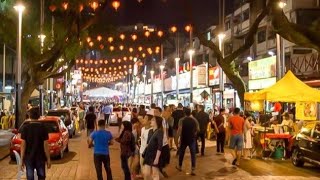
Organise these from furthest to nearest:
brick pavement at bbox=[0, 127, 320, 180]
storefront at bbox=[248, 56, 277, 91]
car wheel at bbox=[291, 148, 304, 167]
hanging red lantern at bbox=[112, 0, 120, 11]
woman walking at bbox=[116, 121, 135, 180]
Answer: storefront at bbox=[248, 56, 277, 91], hanging red lantern at bbox=[112, 0, 120, 11], car wheel at bbox=[291, 148, 304, 167], brick pavement at bbox=[0, 127, 320, 180], woman walking at bbox=[116, 121, 135, 180]

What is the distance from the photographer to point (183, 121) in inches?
615

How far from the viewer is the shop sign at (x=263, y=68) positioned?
32.1m

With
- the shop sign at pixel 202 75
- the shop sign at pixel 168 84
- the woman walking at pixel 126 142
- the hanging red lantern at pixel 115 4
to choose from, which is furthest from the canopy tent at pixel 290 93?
the shop sign at pixel 168 84

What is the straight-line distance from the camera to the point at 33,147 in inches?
404

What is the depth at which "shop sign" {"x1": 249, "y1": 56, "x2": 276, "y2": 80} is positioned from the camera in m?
32.1

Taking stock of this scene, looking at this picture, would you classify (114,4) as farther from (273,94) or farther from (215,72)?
(215,72)

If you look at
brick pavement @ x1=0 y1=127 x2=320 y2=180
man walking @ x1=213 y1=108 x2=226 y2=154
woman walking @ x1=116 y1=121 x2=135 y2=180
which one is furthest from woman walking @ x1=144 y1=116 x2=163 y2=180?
man walking @ x1=213 y1=108 x2=226 y2=154

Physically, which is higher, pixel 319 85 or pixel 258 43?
pixel 258 43

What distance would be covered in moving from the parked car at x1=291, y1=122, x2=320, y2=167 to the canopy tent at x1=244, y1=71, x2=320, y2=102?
253cm

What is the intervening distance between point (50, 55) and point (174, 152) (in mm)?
12984

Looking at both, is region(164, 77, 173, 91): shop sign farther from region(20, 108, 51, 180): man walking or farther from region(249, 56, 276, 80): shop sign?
region(20, 108, 51, 180): man walking

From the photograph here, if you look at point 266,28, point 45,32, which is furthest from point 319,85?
point 266,28

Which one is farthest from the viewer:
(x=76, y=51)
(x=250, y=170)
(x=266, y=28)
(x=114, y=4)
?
(x=266, y=28)

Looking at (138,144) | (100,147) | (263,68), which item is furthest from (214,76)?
(100,147)
